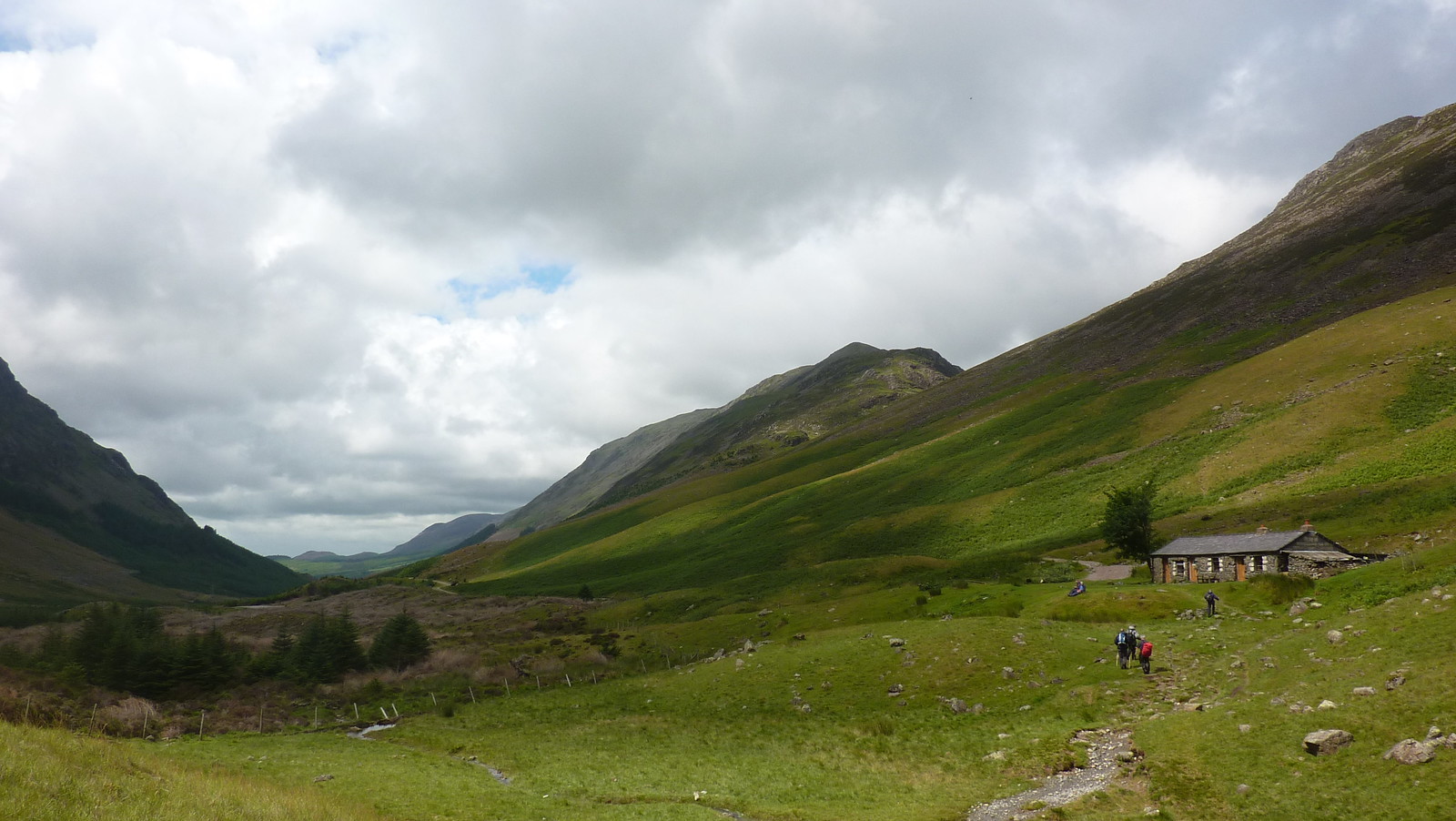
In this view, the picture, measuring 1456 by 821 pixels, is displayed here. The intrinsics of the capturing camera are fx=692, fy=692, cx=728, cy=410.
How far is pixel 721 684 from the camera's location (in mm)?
46938

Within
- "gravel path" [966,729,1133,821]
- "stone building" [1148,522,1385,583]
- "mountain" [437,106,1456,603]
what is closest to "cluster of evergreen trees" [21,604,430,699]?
"mountain" [437,106,1456,603]

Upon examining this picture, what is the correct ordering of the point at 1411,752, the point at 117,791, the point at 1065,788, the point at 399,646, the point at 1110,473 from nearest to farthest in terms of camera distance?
the point at 117,791 < the point at 1411,752 < the point at 1065,788 < the point at 399,646 < the point at 1110,473

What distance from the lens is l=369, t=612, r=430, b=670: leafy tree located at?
Answer: 69150mm

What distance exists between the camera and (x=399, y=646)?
7062 cm

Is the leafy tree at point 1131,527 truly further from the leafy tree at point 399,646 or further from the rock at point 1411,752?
the leafy tree at point 399,646

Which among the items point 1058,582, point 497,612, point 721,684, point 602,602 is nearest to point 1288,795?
point 721,684

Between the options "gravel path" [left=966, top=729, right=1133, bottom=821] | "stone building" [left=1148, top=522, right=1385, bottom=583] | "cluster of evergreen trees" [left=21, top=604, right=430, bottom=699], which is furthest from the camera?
"cluster of evergreen trees" [left=21, top=604, right=430, bottom=699]

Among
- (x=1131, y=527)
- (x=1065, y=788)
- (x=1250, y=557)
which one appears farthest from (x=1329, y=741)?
(x=1131, y=527)

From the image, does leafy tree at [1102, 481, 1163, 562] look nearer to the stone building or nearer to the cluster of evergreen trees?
the stone building

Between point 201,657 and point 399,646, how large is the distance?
16451 mm

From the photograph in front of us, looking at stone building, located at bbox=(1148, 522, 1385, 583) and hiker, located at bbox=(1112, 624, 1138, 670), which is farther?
stone building, located at bbox=(1148, 522, 1385, 583)

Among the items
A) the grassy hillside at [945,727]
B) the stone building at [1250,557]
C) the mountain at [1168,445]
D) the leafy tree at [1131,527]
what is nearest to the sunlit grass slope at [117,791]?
the grassy hillside at [945,727]

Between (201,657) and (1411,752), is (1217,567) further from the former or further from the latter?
(201,657)

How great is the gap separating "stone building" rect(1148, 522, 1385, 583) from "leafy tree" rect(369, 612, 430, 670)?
Result: 234 feet
